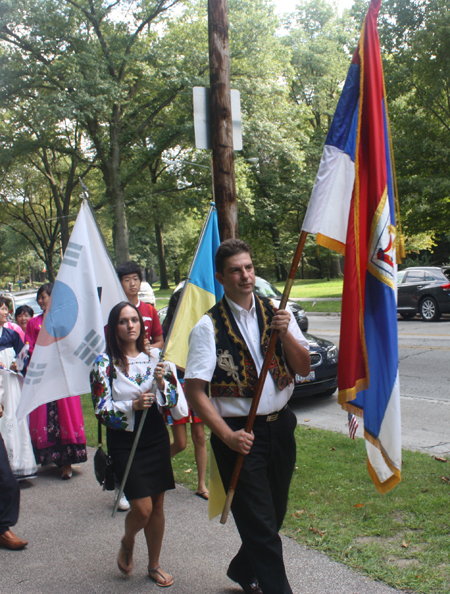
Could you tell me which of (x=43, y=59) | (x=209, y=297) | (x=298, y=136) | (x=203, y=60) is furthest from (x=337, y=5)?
(x=209, y=297)

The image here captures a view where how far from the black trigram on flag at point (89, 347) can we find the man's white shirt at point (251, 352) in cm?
187

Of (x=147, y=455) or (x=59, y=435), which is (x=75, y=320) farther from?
(x=59, y=435)

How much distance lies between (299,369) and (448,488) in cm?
234

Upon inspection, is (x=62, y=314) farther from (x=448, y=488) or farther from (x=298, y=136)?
(x=298, y=136)

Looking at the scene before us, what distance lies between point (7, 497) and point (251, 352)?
2.37 meters

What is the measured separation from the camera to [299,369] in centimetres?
301

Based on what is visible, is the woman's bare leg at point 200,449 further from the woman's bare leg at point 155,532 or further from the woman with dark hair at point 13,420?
the woman with dark hair at point 13,420

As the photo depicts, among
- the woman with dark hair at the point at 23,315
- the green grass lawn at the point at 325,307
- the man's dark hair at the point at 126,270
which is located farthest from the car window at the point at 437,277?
the man's dark hair at the point at 126,270

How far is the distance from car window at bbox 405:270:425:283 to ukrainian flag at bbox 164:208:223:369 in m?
14.6

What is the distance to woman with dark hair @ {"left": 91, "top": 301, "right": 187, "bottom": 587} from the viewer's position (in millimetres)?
3504

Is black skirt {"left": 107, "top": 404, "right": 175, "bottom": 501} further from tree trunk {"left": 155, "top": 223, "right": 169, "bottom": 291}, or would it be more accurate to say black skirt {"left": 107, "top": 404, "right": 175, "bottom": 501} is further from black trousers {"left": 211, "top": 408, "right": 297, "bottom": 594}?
tree trunk {"left": 155, "top": 223, "right": 169, "bottom": 291}

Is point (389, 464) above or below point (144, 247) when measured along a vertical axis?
below

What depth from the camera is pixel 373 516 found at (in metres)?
4.15

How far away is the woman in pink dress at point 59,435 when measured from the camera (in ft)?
19.0
